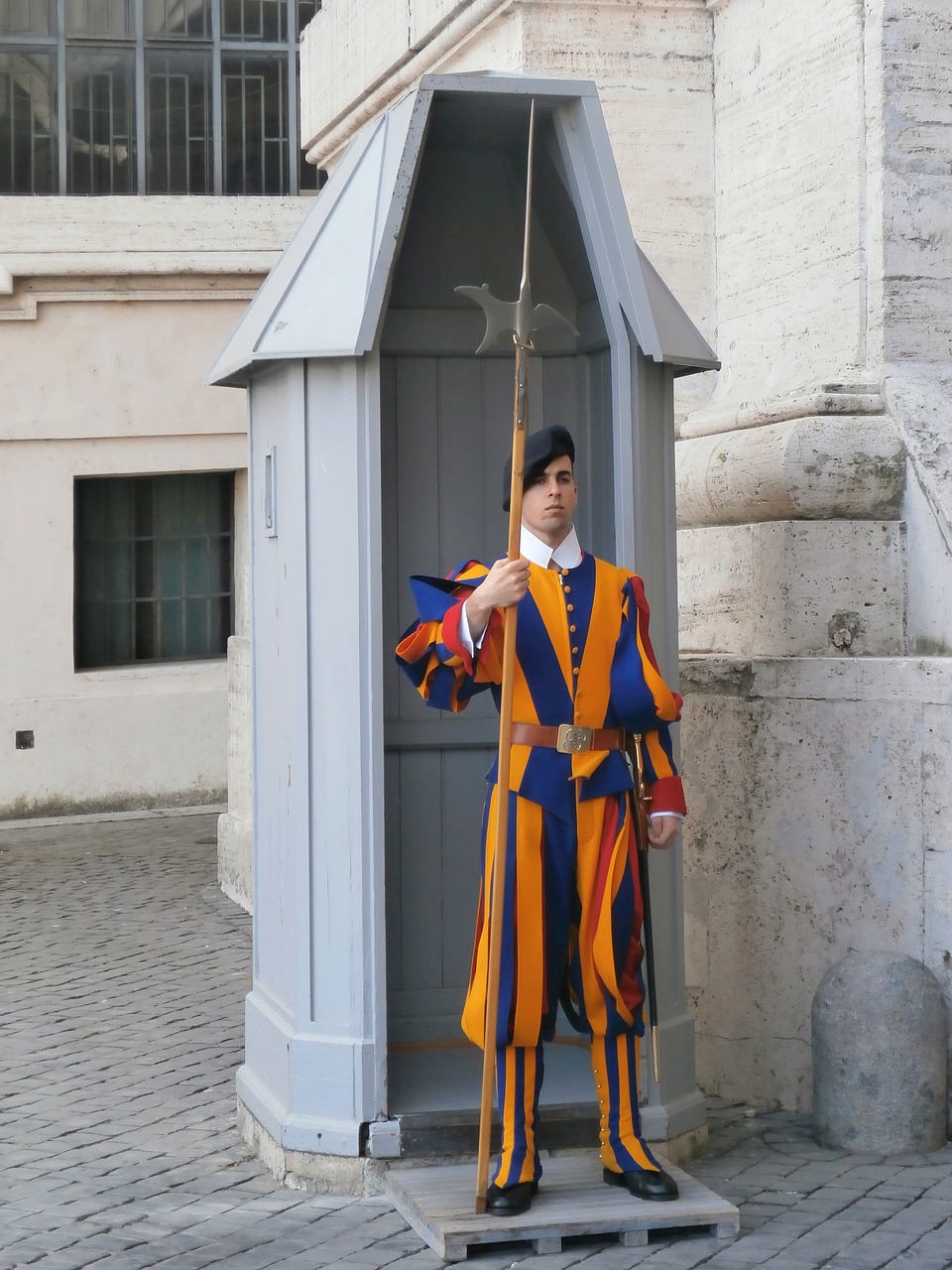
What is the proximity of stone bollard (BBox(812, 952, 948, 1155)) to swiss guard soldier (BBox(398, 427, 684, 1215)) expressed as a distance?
0.73 meters

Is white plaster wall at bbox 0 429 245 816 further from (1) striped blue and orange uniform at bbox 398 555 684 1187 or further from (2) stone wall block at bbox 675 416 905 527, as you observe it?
(1) striped blue and orange uniform at bbox 398 555 684 1187

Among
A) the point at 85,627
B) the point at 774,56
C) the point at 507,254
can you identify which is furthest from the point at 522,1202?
the point at 85,627

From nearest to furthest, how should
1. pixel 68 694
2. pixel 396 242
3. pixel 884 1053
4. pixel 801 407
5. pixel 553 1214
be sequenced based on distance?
1. pixel 553 1214
2. pixel 396 242
3. pixel 884 1053
4. pixel 801 407
5. pixel 68 694

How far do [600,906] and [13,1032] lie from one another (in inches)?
113

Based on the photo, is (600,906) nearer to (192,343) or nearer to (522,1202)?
(522,1202)

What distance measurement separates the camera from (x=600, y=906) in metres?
3.87

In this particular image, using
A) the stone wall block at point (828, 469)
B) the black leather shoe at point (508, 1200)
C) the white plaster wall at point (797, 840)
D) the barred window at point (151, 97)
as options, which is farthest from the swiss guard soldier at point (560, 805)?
the barred window at point (151, 97)

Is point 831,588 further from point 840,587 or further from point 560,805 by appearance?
point 560,805

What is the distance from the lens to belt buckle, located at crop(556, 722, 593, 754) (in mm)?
3902

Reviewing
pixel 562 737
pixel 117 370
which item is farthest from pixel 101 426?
Answer: pixel 562 737

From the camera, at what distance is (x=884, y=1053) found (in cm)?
439

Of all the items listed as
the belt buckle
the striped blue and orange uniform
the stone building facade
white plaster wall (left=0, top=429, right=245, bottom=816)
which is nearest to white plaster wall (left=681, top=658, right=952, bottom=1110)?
the stone building facade

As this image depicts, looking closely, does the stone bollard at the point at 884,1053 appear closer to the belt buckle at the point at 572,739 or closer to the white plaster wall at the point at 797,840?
the white plaster wall at the point at 797,840

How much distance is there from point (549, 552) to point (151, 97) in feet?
30.8
